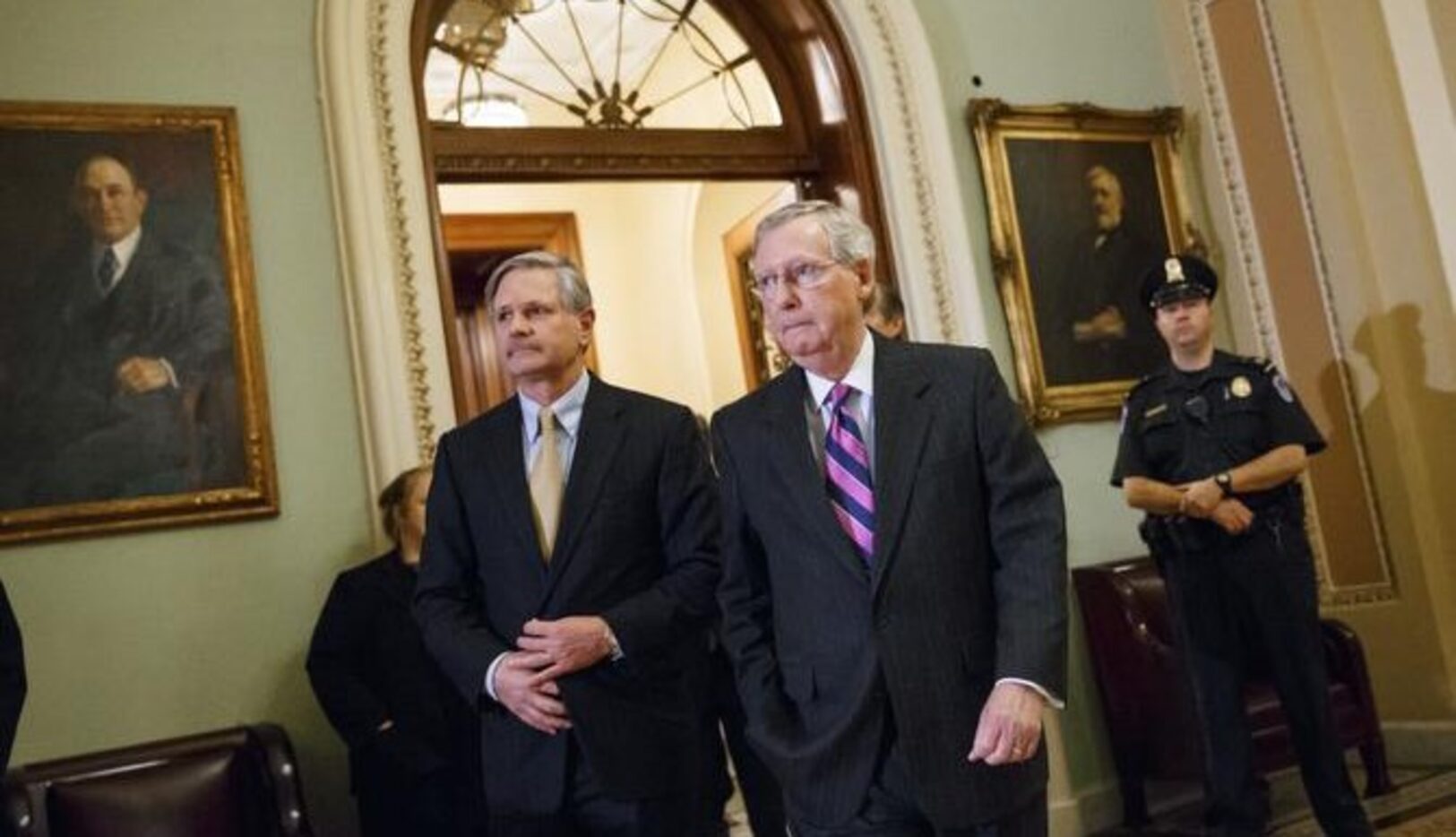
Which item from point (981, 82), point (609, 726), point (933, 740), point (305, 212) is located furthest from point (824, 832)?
point (981, 82)

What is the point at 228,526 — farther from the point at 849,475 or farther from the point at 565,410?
the point at 849,475

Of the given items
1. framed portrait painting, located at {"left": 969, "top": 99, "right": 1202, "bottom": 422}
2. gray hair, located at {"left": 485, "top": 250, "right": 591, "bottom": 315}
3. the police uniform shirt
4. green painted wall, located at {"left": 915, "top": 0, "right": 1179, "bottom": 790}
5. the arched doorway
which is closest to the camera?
gray hair, located at {"left": 485, "top": 250, "right": 591, "bottom": 315}

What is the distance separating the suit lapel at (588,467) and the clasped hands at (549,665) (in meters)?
0.13

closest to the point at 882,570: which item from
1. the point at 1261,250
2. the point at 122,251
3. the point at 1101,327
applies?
the point at 122,251

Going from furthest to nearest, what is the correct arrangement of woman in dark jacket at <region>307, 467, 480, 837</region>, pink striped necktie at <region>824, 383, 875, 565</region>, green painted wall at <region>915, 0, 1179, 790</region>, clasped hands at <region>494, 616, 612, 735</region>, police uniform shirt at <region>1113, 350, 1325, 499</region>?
green painted wall at <region>915, 0, 1179, 790</region> → police uniform shirt at <region>1113, 350, 1325, 499</region> → woman in dark jacket at <region>307, 467, 480, 837</region> → clasped hands at <region>494, 616, 612, 735</region> → pink striped necktie at <region>824, 383, 875, 565</region>

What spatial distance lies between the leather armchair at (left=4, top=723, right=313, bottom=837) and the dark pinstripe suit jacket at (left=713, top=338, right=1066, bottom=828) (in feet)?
5.80

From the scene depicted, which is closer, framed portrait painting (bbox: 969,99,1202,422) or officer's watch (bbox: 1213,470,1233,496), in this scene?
officer's watch (bbox: 1213,470,1233,496)

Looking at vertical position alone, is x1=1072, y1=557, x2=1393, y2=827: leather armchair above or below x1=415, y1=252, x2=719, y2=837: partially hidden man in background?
below

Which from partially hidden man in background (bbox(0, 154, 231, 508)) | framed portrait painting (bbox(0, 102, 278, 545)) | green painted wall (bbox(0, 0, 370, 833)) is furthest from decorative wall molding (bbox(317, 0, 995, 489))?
partially hidden man in background (bbox(0, 154, 231, 508))

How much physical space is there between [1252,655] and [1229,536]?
38cm

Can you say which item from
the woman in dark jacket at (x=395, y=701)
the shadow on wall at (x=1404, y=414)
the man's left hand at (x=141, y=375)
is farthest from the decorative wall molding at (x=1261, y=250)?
the man's left hand at (x=141, y=375)

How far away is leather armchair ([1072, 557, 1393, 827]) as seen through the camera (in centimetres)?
472

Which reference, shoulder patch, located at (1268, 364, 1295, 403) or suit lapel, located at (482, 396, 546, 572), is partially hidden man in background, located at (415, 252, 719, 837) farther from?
shoulder patch, located at (1268, 364, 1295, 403)

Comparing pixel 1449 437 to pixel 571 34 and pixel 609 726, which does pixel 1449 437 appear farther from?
pixel 609 726
